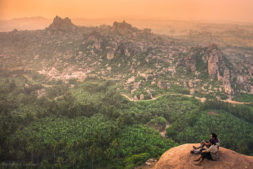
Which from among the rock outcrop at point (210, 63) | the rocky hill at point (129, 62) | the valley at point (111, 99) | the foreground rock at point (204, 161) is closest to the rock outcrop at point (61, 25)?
the rocky hill at point (129, 62)

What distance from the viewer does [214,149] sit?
19.7m

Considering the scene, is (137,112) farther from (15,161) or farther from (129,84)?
(15,161)

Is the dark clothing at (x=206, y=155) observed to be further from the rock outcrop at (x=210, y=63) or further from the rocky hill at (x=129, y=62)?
the rock outcrop at (x=210, y=63)

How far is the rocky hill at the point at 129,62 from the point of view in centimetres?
10600

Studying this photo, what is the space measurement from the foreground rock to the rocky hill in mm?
66052

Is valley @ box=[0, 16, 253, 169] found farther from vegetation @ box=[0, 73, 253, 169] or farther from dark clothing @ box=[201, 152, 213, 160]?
dark clothing @ box=[201, 152, 213, 160]

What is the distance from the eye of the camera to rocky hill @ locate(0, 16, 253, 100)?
106m

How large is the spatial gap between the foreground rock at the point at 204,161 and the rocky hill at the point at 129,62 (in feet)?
217

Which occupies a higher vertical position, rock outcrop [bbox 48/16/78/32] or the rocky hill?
rock outcrop [bbox 48/16/78/32]

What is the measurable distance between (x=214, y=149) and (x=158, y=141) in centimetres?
3759

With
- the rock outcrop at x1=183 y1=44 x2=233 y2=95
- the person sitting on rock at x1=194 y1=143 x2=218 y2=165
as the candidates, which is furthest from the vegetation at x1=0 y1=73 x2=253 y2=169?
the rock outcrop at x1=183 y1=44 x2=233 y2=95

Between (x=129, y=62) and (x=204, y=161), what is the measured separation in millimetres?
115086

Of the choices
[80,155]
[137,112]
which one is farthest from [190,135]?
[80,155]

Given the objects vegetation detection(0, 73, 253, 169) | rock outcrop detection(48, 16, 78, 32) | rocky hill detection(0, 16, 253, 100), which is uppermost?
rock outcrop detection(48, 16, 78, 32)
